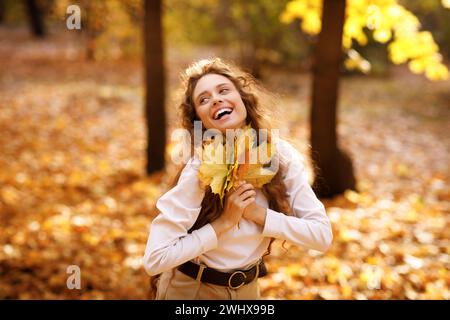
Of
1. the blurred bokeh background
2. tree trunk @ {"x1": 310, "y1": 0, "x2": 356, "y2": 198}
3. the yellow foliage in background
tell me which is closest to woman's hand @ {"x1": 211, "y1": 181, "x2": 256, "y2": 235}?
the blurred bokeh background

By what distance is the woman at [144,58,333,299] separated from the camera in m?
1.84

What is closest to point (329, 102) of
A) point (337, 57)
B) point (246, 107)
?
point (337, 57)

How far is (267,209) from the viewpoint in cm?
193

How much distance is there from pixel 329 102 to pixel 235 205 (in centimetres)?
378

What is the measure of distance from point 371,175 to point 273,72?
29.3 ft

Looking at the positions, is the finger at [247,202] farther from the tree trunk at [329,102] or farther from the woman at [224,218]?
the tree trunk at [329,102]

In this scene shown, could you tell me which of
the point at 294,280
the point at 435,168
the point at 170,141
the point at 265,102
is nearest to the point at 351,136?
the point at 435,168

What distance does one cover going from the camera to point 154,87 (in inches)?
262

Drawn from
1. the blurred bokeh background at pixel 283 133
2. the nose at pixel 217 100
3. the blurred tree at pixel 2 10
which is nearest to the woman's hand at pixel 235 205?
the nose at pixel 217 100

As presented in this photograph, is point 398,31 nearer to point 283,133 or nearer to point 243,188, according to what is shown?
point 283,133

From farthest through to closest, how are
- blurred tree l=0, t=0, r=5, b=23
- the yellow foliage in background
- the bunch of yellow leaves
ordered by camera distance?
blurred tree l=0, t=0, r=5, b=23 → the yellow foliage in background → the bunch of yellow leaves

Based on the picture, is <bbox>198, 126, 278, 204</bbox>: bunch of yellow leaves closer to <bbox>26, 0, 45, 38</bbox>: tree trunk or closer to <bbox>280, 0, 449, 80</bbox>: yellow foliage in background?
<bbox>280, 0, 449, 80</bbox>: yellow foliage in background

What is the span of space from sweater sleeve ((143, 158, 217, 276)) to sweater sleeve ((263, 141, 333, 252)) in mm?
283

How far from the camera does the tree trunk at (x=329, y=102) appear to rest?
198 inches
